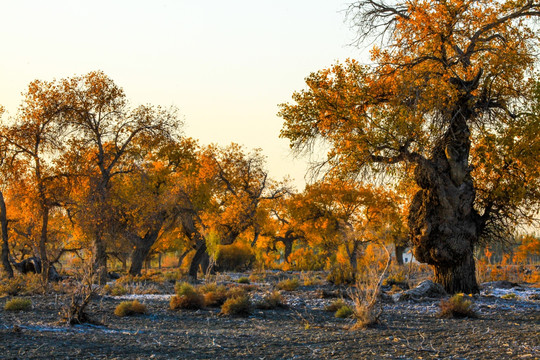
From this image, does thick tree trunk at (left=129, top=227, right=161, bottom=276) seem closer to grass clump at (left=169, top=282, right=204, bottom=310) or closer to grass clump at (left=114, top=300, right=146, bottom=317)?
grass clump at (left=169, top=282, right=204, bottom=310)

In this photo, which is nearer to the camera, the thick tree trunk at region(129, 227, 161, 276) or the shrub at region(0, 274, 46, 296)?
the shrub at region(0, 274, 46, 296)

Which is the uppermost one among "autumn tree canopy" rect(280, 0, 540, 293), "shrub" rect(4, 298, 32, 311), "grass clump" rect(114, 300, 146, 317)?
"autumn tree canopy" rect(280, 0, 540, 293)

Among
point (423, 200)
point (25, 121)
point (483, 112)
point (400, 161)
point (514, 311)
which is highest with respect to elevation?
point (25, 121)

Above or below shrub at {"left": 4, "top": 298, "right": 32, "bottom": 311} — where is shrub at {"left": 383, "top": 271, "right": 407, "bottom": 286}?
below

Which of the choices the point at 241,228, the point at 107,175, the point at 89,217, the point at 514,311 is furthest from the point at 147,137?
the point at 514,311

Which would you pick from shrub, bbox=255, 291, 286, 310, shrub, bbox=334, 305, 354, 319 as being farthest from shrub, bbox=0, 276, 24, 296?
shrub, bbox=334, 305, 354, 319

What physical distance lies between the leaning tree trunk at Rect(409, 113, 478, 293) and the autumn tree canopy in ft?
0.09

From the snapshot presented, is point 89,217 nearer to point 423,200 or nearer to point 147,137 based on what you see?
point 147,137

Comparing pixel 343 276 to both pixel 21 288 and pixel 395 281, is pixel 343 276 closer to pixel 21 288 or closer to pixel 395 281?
pixel 395 281

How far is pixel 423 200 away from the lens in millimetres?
15750

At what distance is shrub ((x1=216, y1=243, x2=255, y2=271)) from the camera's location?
44.8 m

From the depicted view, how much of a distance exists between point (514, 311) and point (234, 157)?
970 inches

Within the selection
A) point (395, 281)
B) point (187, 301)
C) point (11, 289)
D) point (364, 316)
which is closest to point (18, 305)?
point (187, 301)

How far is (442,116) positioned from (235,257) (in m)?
33.2
